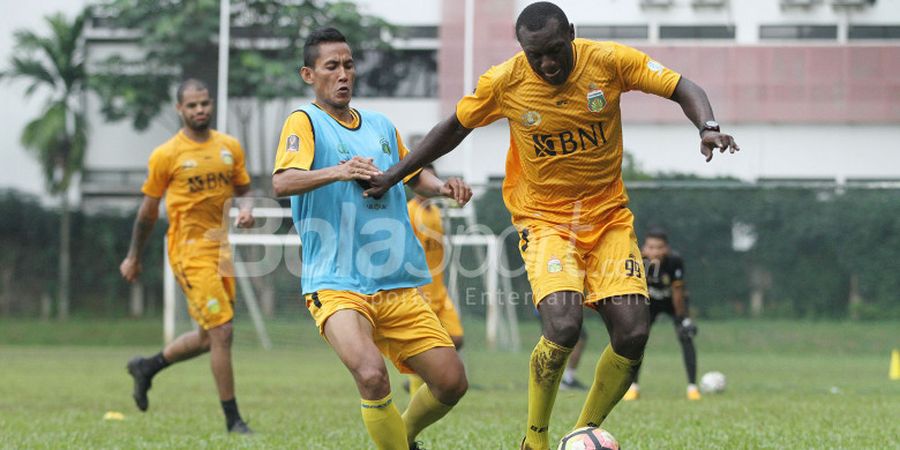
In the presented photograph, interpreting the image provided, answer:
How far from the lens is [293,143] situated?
231 inches

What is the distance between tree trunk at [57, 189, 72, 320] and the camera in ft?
91.4

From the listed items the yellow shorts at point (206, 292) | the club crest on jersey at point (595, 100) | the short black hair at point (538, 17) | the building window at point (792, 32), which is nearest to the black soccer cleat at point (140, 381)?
Answer: the yellow shorts at point (206, 292)

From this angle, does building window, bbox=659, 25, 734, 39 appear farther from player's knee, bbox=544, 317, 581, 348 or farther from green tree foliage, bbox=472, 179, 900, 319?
player's knee, bbox=544, 317, 581, 348

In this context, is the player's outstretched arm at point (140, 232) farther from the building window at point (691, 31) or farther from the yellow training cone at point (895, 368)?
the building window at point (691, 31)

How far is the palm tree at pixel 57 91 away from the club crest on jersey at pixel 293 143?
27.1 meters

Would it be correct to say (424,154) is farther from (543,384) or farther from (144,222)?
(144,222)

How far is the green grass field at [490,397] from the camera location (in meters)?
7.84

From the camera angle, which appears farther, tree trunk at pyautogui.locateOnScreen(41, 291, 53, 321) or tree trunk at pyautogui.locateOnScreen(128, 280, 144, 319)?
tree trunk at pyautogui.locateOnScreen(41, 291, 53, 321)

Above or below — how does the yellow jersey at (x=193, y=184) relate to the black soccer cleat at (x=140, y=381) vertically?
above

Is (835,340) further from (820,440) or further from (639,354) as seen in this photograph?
(639,354)

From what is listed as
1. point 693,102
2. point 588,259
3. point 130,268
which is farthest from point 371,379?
point 130,268

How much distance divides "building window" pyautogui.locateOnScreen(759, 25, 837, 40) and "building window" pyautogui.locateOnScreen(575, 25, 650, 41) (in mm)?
2121

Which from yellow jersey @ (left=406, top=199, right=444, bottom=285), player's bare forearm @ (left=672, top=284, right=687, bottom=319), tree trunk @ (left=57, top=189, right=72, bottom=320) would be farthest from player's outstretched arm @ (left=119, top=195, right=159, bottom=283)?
tree trunk @ (left=57, top=189, right=72, bottom=320)

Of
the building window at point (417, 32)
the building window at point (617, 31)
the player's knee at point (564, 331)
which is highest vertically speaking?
the building window at point (417, 32)
